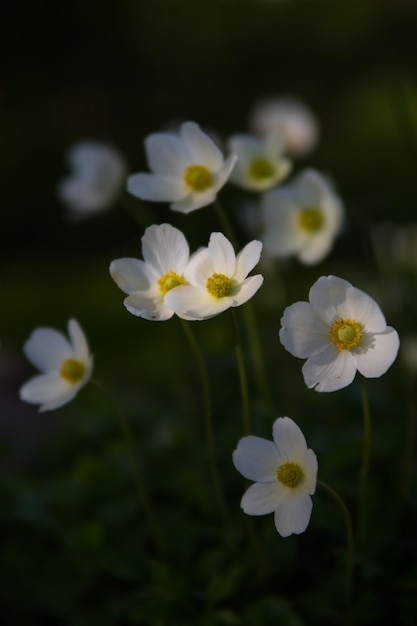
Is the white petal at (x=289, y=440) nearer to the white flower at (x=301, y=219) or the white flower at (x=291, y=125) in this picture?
the white flower at (x=301, y=219)

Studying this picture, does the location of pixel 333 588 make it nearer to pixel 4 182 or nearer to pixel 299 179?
pixel 299 179

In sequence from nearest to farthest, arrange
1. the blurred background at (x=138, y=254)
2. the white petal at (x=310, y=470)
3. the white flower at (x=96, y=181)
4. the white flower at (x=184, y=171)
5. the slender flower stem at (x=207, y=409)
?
1. the white petal at (x=310, y=470)
2. the slender flower stem at (x=207, y=409)
3. the white flower at (x=184, y=171)
4. the blurred background at (x=138, y=254)
5. the white flower at (x=96, y=181)

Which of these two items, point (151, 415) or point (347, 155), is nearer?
point (151, 415)

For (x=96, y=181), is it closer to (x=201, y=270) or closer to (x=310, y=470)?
(x=201, y=270)

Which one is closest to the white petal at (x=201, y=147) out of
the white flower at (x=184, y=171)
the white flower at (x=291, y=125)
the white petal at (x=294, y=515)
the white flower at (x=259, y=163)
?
the white flower at (x=184, y=171)

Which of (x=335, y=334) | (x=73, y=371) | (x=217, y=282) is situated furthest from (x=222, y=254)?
(x=73, y=371)

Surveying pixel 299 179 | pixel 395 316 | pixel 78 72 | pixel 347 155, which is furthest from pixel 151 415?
pixel 78 72
